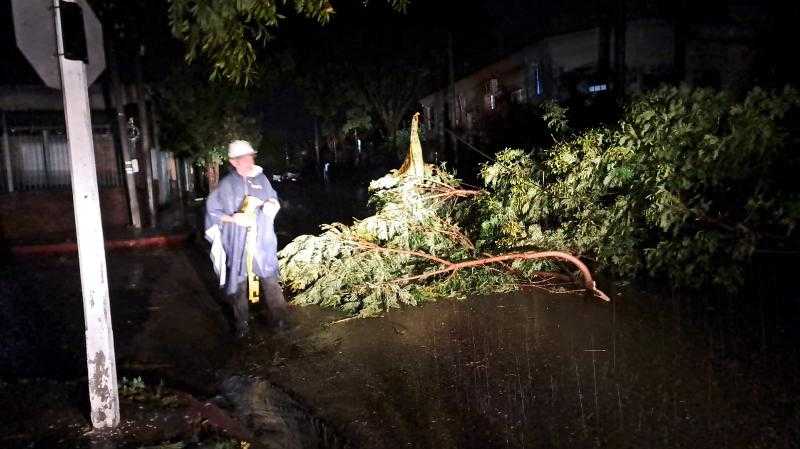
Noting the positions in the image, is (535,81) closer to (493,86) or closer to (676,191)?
(493,86)

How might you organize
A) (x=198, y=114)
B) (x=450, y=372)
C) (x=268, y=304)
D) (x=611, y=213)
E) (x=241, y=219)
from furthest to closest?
(x=198, y=114), (x=611, y=213), (x=268, y=304), (x=241, y=219), (x=450, y=372)

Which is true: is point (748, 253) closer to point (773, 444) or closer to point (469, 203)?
point (773, 444)

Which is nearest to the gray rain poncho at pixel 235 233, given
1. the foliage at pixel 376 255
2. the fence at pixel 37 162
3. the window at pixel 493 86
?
the foliage at pixel 376 255

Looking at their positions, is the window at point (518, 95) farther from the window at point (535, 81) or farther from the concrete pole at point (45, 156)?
the concrete pole at point (45, 156)

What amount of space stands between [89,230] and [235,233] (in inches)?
94.8

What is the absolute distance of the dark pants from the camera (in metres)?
5.93

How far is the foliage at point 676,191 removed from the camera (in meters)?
6.15

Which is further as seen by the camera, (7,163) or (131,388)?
(7,163)

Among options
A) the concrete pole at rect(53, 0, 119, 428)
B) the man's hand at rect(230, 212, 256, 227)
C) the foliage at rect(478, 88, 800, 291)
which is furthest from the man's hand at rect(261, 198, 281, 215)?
the foliage at rect(478, 88, 800, 291)

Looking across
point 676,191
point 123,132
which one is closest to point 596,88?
point 676,191

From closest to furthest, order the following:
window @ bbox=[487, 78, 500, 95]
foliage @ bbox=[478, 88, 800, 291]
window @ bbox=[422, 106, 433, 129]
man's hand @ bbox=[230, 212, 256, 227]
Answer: man's hand @ bbox=[230, 212, 256, 227]
foliage @ bbox=[478, 88, 800, 291]
window @ bbox=[487, 78, 500, 95]
window @ bbox=[422, 106, 433, 129]

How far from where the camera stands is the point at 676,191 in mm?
6539

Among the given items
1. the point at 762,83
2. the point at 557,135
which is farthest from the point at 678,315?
the point at 762,83

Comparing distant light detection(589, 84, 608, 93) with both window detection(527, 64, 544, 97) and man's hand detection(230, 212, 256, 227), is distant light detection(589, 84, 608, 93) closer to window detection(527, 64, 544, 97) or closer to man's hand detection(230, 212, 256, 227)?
window detection(527, 64, 544, 97)
